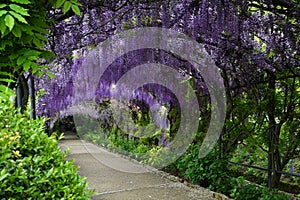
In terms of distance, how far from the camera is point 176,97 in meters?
7.05

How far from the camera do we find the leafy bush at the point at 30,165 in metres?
1.46

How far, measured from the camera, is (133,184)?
552 cm

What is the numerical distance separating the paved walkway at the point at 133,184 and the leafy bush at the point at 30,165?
9.42ft

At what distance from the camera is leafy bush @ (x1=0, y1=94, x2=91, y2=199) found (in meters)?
1.46

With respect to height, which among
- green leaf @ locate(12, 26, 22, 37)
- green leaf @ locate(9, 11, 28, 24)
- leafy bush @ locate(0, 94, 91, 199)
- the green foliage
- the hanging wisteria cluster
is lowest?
the green foliage

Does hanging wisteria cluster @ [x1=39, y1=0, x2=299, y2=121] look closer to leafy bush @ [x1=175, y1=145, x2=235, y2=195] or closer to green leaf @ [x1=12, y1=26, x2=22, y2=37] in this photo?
leafy bush @ [x1=175, y1=145, x2=235, y2=195]

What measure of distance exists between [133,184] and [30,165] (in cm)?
404

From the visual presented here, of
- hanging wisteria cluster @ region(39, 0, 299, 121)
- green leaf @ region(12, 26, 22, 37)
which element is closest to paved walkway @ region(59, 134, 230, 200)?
hanging wisteria cluster @ region(39, 0, 299, 121)

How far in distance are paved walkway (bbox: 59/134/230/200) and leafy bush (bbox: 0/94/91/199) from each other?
2.87 metres

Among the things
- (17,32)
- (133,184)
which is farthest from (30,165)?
(133,184)

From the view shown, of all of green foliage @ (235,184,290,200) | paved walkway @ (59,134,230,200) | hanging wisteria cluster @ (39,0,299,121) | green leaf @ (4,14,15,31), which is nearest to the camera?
green leaf @ (4,14,15,31)

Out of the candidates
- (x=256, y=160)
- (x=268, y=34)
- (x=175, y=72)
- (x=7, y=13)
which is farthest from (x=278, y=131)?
(x=7, y=13)

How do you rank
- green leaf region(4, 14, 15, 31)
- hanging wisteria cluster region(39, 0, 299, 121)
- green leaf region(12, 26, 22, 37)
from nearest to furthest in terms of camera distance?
green leaf region(4, 14, 15, 31), green leaf region(12, 26, 22, 37), hanging wisteria cluster region(39, 0, 299, 121)

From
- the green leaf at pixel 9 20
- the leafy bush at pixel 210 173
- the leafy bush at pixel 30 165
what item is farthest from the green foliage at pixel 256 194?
the green leaf at pixel 9 20
